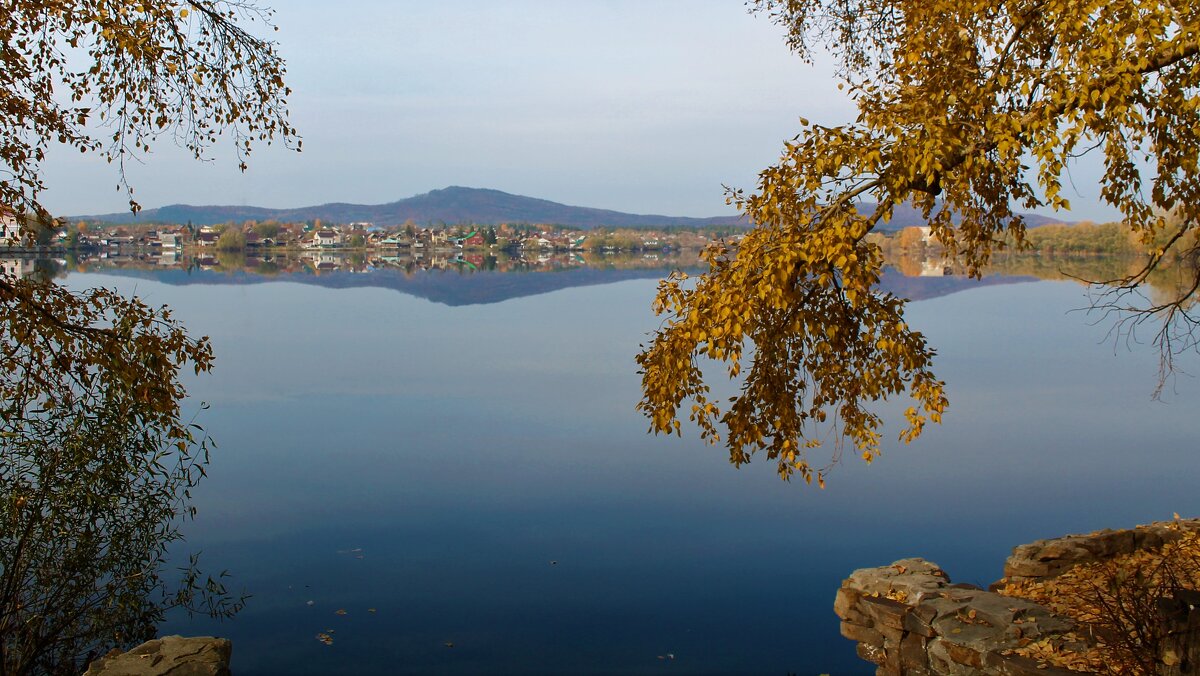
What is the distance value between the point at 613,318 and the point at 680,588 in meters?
28.1

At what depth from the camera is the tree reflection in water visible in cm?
699

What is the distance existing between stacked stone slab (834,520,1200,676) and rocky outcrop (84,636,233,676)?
481 centimetres

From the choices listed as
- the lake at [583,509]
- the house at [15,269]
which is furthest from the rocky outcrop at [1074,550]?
the house at [15,269]

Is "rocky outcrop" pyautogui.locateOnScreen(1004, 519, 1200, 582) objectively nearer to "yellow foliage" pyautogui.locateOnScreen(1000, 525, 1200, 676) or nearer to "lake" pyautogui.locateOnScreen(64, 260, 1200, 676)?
"yellow foliage" pyautogui.locateOnScreen(1000, 525, 1200, 676)

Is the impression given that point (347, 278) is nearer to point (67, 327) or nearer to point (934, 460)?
point (934, 460)

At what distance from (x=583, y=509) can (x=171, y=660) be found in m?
→ 6.17

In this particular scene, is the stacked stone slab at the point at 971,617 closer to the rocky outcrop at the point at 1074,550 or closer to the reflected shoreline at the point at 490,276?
the rocky outcrop at the point at 1074,550

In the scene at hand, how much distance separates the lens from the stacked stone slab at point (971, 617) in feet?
20.3

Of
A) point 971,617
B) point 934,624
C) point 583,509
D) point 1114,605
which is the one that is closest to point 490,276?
point 583,509

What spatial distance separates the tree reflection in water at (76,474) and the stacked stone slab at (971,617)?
5259 millimetres

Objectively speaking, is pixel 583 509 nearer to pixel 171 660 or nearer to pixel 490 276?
pixel 171 660

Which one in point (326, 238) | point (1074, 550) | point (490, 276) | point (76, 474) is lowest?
point (490, 276)

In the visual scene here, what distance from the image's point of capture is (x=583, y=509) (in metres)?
12.4

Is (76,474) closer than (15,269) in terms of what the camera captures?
Yes
